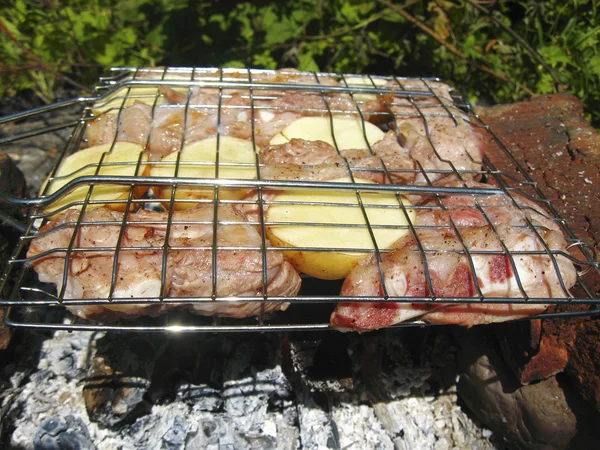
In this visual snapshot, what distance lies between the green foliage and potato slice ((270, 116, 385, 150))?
2.18 metres

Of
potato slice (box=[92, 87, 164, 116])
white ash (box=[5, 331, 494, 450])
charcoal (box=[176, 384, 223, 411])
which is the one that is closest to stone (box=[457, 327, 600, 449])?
white ash (box=[5, 331, 494, 450])

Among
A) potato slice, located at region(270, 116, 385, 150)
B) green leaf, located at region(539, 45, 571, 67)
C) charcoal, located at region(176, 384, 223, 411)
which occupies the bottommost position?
charcoal, located at region(176, 384, 223, 411)

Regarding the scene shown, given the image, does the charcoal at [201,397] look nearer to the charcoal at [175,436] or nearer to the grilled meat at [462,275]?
the charcoal at [175,436]

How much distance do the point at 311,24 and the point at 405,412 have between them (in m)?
4.39

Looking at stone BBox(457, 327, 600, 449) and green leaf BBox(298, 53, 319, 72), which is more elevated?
green leaf BBox(298, 53, 319, 72)

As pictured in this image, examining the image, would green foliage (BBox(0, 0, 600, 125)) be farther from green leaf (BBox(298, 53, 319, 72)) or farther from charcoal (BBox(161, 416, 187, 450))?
charcoal (BBox(161, 416, 187, 450))

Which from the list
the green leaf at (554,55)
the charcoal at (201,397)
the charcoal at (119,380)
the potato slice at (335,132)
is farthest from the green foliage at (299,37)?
the charcoal at (201,397)

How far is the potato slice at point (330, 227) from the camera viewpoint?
218 cm

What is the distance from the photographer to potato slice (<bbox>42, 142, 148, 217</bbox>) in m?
2.37

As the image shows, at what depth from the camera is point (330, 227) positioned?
2.25 m

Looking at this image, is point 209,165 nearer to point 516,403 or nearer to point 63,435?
point 63,435

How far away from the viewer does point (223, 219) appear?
2.23 m

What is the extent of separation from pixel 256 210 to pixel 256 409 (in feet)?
4.51

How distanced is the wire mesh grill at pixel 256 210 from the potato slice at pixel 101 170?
0.03ft
